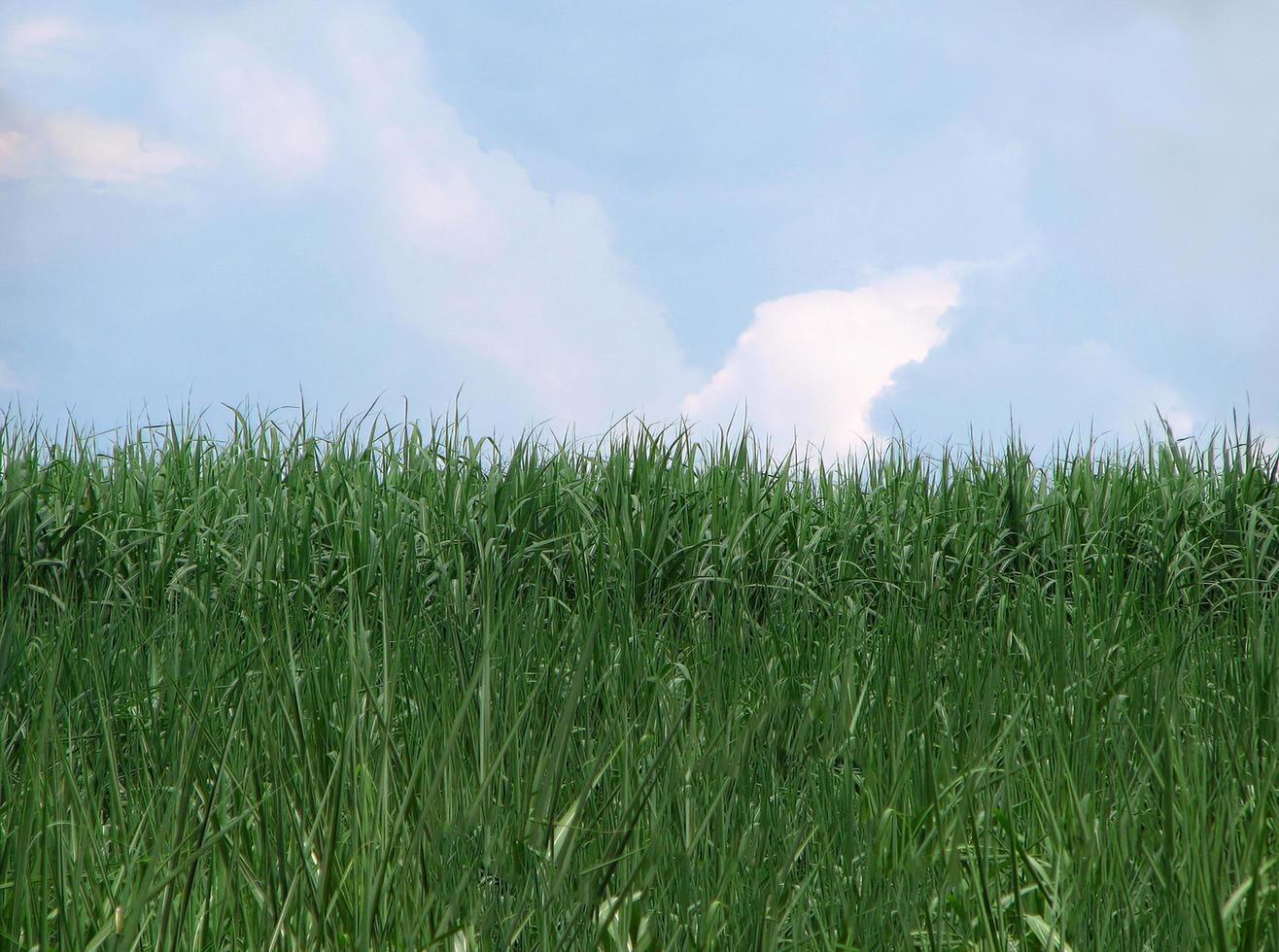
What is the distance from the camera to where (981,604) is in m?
4.90

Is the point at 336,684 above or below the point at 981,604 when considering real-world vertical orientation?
below

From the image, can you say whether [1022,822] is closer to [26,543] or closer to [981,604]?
[981,604]

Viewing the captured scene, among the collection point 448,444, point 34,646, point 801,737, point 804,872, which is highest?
point 448,444

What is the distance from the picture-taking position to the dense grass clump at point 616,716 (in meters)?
1.73

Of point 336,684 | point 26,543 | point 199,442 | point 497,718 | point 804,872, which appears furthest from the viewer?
point 199,442

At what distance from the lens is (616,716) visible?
2.62 meters

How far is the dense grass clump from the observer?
173 centimetres

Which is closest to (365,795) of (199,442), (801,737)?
(801,737)

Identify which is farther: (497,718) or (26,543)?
(26,543)

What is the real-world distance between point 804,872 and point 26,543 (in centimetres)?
429

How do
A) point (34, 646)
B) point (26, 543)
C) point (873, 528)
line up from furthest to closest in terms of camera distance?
1. point (873, 528)
2. point (26, 543)
3. point (34, 646)

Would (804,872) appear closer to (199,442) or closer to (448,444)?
(448,444)

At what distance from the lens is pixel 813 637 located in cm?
356

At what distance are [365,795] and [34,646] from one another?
90.6 inches
